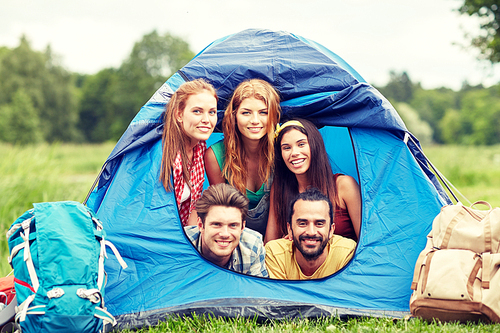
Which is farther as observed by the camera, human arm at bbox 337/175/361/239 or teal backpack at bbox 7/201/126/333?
human arm at bbox 337/175/361/239

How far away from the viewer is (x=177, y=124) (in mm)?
2850

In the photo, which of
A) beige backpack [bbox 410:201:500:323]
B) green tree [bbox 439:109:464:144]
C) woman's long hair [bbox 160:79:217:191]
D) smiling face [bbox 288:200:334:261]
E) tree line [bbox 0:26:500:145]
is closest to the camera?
beige backpack [bbox 410:201:500:323]

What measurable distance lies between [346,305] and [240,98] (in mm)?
1485

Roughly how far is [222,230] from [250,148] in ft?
2.73

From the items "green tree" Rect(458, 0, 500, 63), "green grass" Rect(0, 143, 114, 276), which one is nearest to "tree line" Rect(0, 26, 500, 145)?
"green grass" Rect(0, 143, 114, 276)

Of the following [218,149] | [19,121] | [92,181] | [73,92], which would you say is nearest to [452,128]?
[73,92]

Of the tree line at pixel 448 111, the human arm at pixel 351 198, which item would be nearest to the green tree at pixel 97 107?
the tree line at pixel 448 111

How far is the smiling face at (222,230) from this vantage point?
252 centimetres

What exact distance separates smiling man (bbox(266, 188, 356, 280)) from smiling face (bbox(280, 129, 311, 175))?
0.24m

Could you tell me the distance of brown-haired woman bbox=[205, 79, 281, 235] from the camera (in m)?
2.90

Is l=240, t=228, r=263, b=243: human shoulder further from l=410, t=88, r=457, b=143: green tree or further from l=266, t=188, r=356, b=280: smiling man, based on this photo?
l=410, t=88, r=457, b=143: green tree

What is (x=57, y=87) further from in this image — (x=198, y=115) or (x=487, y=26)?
(x=198, y=115)

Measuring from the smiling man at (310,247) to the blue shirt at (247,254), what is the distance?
0.09 m

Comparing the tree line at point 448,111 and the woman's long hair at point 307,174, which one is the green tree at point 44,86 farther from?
the tree line at point 448,111
